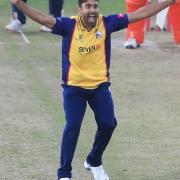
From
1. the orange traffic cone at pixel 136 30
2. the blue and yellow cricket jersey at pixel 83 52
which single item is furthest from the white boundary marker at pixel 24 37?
the blue and yellow cricket jersey at pixel 83 52

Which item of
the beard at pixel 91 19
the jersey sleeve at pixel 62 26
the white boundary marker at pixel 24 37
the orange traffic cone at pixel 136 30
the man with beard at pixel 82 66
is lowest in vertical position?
the white boundary marker at pixel 24 37

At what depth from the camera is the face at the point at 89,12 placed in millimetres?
6047

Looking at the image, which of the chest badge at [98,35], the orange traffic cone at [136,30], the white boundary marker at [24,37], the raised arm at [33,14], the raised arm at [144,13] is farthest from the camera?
the white boundary marker at [24,37]

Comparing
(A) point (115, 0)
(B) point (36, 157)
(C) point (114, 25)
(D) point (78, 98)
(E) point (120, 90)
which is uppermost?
(C) point (114, 25)

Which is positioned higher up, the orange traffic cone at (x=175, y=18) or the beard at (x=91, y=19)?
the beard at (x=91, y=19)

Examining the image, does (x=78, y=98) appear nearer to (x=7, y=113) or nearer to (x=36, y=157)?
(x=36, y=157)

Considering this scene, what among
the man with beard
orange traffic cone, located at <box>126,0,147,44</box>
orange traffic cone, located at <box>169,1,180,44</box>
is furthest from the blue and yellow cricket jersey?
orange traffic cone, located at <box>169,1,180,44</box>

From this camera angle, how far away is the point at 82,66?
243 inches

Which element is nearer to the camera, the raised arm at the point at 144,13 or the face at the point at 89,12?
the face at the point at 89,12

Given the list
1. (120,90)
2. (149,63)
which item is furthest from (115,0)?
(120,90)

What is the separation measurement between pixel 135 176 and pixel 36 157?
3.49 ft

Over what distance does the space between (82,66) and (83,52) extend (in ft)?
0.40

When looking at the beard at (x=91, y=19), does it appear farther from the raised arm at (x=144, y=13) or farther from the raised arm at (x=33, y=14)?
the raised arm at (x=144, y=13)

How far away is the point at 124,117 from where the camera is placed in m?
8.60
